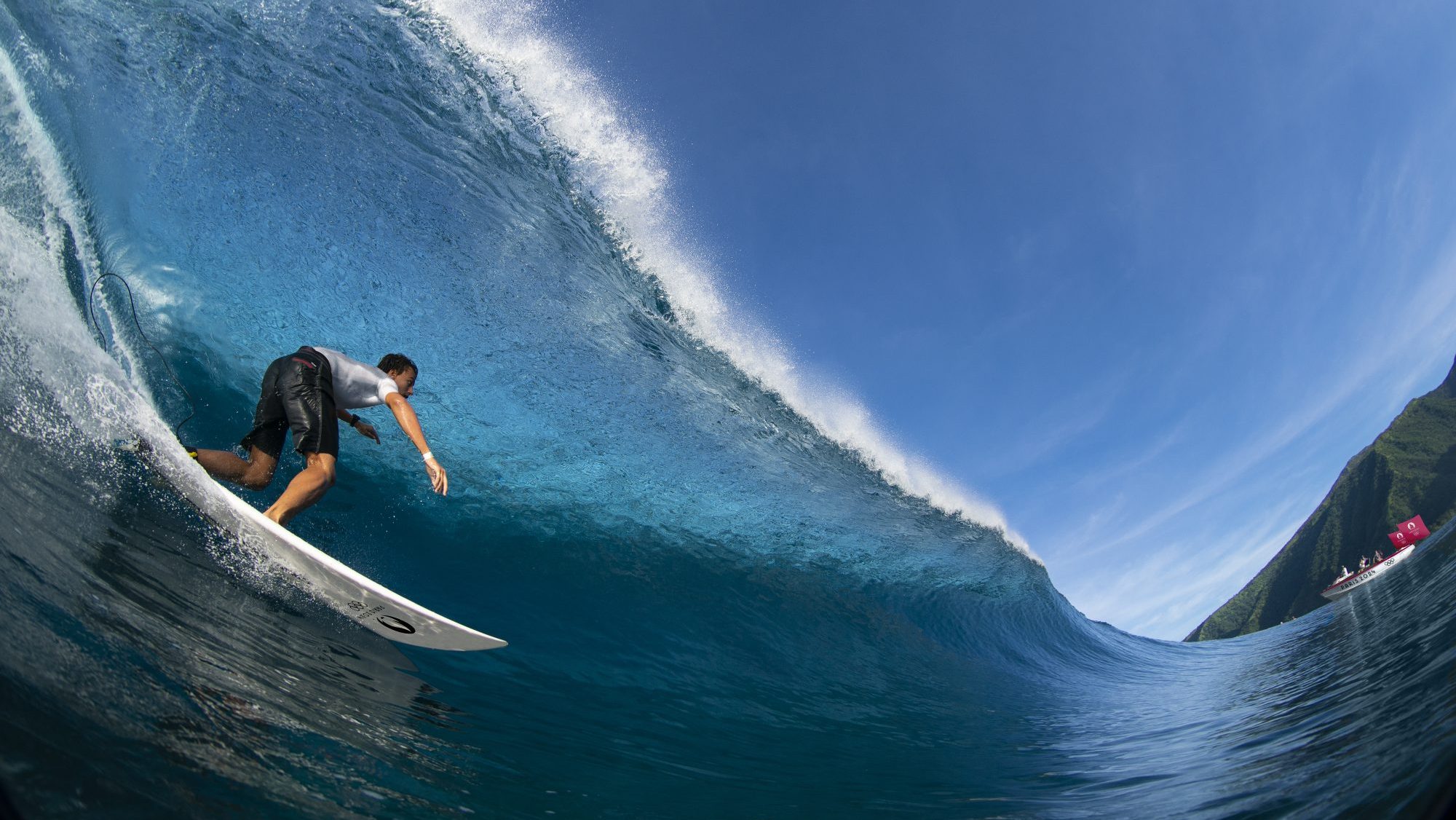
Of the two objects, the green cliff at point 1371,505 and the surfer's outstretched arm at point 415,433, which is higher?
the green cliff at point 1371,505

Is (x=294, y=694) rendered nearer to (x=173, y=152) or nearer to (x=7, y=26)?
(x=173, y=152)

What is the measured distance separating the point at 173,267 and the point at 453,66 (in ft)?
9.32

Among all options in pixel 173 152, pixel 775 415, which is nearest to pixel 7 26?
pixel 173 152

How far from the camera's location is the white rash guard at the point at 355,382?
3.63 meters

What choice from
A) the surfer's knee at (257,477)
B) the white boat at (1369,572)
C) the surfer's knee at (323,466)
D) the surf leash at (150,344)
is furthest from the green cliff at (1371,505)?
the surf leash at (150,344)

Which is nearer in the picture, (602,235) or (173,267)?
(173,267)

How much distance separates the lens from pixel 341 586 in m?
2.91

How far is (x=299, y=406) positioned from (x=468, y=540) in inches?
78.1

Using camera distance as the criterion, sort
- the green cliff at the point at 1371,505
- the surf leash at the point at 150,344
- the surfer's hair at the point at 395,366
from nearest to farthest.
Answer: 1. the surfer's hair at the point at 395,366
2. the surf leash at the point at 150,344
3. the green cliff at the point at 1371,505

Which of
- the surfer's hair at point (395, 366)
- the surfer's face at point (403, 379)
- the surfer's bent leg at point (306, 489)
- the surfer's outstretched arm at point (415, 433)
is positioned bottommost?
the surfer's bent leg at point (306, 489)

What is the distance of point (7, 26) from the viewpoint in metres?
4.30

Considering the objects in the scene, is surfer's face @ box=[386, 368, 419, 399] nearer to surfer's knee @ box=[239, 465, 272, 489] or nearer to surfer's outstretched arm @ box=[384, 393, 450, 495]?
surfer's outstretched arm @ box=[384, 393, 450, 495]

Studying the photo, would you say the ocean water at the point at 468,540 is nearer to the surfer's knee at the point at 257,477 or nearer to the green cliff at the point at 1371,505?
the surfer's knee at the point at 257,477

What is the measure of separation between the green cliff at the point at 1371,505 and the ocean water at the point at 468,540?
5942 centimetres
